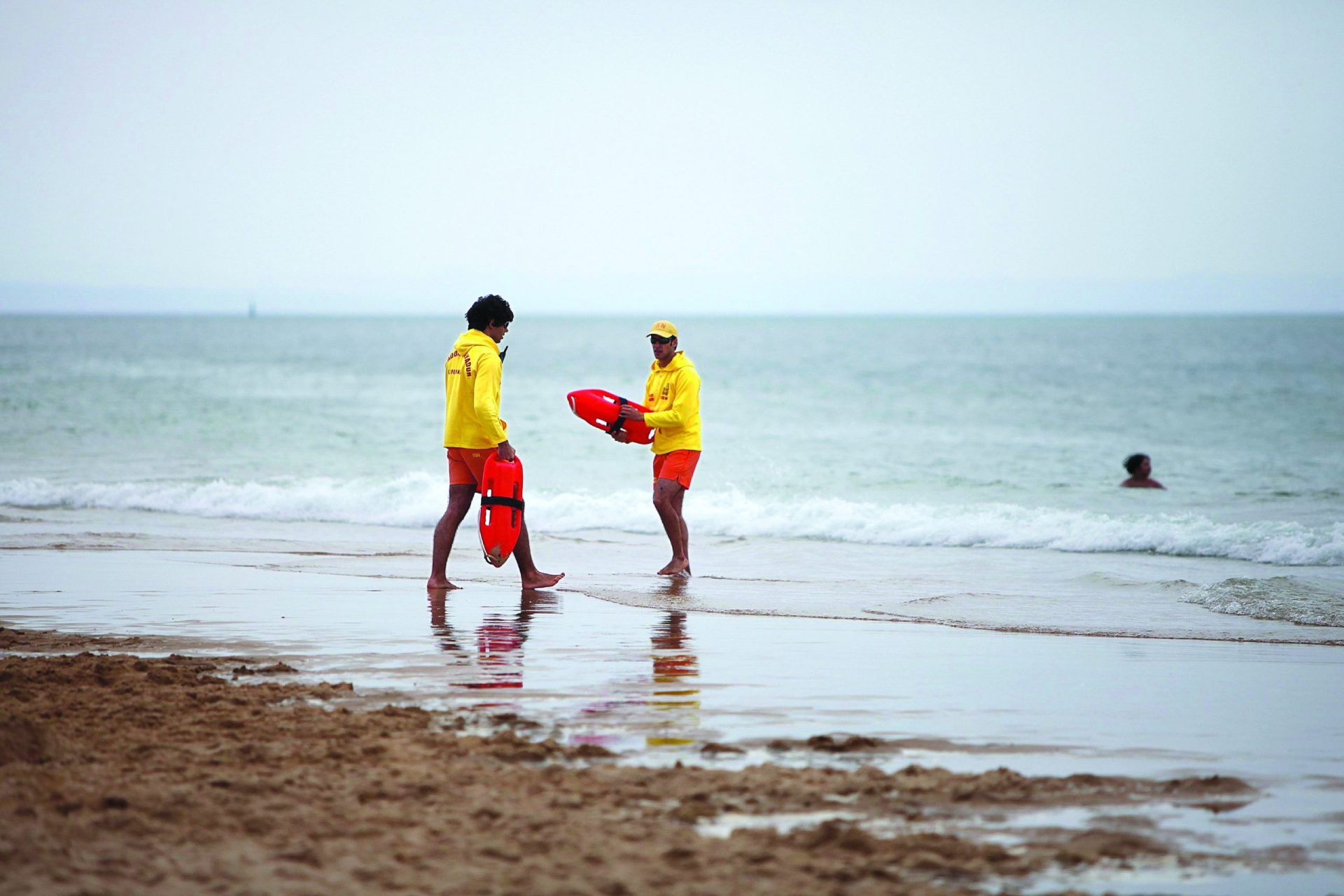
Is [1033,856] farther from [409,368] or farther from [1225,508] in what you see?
[409,368]

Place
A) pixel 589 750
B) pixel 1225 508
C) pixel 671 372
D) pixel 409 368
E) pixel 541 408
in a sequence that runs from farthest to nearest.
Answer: pixel 409 368, pixel 541 408, pixel 1225 508, pixel 671 372, pixel 589 750

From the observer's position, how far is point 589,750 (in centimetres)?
426

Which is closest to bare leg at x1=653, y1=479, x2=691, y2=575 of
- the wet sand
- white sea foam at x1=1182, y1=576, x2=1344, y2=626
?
the wet sand

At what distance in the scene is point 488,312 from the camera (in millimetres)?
8188

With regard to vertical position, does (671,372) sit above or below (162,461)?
above

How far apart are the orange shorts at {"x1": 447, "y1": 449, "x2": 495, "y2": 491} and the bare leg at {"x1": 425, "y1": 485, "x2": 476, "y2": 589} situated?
5 cm

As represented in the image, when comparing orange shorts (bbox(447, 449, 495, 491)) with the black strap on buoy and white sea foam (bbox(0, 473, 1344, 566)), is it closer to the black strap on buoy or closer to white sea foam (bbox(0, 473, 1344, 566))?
the black strap on buoy

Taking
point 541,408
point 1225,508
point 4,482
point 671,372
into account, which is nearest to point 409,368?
point 541,408

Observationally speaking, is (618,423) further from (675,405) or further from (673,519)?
(673,519)

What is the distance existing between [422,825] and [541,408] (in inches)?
1178

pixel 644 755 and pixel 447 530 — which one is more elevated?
pixel 447 530

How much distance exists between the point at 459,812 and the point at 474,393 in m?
4.74

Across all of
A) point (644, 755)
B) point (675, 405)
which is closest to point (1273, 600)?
point (675, 405)

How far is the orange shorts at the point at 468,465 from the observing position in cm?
827
